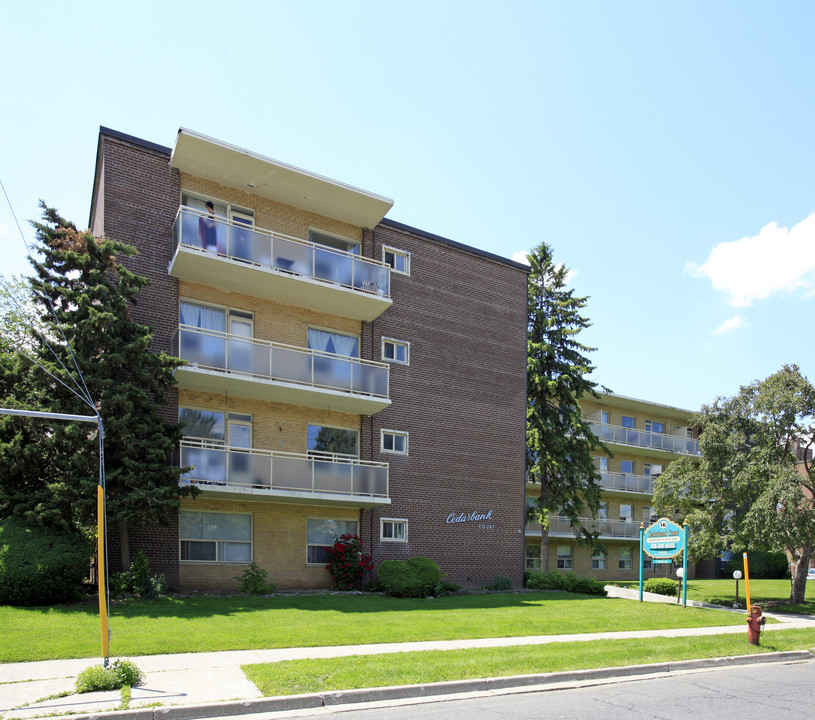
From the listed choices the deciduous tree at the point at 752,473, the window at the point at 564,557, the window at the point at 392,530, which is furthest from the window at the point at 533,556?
the window at the point at 392,530

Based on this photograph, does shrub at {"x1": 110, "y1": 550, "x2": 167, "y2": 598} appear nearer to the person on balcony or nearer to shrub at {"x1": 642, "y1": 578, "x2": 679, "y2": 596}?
the person on balcony

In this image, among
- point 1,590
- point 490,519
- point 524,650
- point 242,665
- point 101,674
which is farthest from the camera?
point 490,519

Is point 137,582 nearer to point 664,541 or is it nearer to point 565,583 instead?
point 565,583

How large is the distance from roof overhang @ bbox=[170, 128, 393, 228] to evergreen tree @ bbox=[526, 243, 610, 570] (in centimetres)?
1135

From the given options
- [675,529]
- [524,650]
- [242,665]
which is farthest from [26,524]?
[675,529]

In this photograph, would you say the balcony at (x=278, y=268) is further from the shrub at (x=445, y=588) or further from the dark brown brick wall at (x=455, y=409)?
the shrub at (x=445, y=588)

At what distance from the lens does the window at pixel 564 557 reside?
38438mm

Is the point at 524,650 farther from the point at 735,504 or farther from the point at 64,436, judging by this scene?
the point at 735,504

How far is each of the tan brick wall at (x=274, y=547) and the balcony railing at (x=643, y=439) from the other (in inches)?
858

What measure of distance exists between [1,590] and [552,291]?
25.1 meters

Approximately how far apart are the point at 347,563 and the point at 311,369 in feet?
18.1

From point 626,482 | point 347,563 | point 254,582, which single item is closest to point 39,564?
point 254,582

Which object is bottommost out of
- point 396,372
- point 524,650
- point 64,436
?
point 524,650

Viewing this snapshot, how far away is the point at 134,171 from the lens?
19172 millimetres
